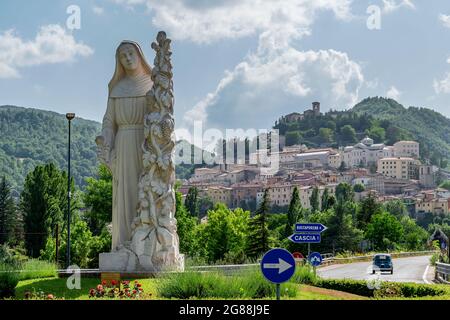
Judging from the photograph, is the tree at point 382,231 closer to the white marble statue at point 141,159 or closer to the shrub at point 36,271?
the shrub at point 36,271

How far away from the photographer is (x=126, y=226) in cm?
1814

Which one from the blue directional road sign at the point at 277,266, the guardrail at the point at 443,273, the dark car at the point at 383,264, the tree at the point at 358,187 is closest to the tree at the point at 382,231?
the dark car at the point at 383,264

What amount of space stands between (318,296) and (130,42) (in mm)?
8247

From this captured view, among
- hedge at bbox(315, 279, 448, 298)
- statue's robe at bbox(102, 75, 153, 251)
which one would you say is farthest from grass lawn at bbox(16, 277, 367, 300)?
statue's robe at bbox(102, 75, 153, 251)

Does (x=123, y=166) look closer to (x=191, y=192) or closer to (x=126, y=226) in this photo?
(x=126, y=226)

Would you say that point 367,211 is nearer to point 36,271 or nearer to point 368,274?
point 368,274

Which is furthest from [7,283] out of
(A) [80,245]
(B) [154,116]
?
(A) [80,245]

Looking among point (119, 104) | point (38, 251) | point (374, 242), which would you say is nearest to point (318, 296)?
point (119, 104)

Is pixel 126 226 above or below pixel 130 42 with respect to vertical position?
below

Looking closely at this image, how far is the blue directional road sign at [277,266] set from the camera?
391 inches

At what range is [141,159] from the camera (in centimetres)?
1820

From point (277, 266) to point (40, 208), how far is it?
164ft

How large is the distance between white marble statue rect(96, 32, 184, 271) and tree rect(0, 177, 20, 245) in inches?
1772
